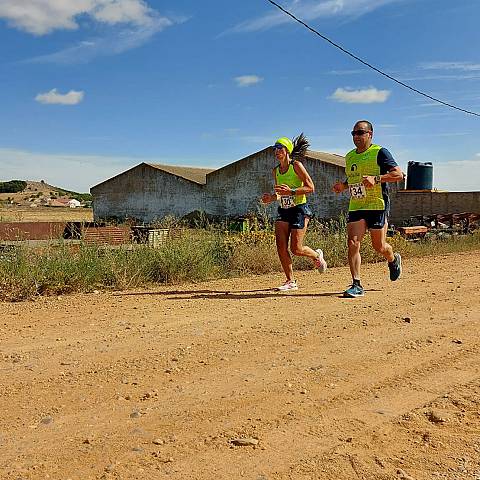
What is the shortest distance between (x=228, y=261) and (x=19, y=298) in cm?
362

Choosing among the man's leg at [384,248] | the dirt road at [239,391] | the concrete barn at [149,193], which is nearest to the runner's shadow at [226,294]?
the dirt road at [239,391]

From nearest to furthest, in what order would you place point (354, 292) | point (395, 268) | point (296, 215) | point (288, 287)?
point (354, 292) < point (288, 287) < point (296, 215) < point (395, 268)

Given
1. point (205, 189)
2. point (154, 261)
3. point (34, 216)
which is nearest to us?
point (154, 261)

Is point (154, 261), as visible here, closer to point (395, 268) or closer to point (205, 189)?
point (395, 268)

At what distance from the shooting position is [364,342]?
4906 millimetres

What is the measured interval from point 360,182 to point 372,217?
43cm

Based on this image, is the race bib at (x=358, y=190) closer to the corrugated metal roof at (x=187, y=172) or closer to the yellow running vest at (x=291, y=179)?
the yellow running vest at (x=291, y=179)

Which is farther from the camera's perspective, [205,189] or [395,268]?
[205,189]

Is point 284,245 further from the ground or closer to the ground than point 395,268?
further from the ground

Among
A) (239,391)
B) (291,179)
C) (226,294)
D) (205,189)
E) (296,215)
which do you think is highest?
(205,189)

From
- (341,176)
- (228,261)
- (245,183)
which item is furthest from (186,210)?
(228,261)

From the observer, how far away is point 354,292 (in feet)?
23.0

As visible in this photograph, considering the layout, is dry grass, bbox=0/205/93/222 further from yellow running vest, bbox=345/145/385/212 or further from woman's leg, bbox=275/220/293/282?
yellow running vest, bbox=345/145/385/212

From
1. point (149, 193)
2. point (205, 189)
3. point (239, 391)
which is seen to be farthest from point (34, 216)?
point (239, 391)
